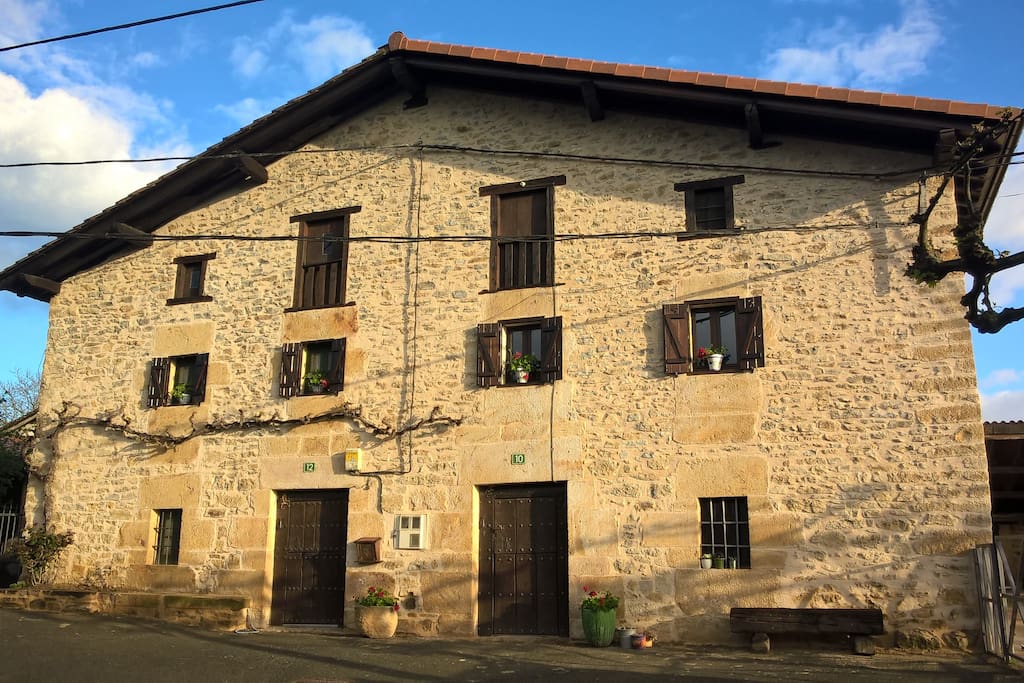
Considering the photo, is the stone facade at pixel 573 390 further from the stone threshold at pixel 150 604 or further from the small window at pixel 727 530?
the stone threshold at pixel 150 604

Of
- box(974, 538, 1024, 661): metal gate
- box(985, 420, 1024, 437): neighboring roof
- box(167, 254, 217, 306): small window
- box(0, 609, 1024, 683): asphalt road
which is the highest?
box(167, 254, 217, 306): small window

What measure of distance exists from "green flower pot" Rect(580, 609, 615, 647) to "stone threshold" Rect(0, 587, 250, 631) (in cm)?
485

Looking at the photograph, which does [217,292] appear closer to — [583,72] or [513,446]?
[513,446]

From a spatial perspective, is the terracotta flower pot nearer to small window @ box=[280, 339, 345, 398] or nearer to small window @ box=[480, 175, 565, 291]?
small window @ box=[280, 339, 345, 398]

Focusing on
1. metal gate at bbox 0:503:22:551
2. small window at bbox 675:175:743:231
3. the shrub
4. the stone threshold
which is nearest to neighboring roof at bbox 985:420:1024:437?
small window at bbox 675:175:743:231

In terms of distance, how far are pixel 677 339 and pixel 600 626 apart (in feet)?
11.6

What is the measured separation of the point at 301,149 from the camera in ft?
47.2

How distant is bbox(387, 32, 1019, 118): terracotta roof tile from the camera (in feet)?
33.7

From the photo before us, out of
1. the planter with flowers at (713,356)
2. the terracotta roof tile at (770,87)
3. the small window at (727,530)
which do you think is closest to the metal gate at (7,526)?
the small window at (727,530)

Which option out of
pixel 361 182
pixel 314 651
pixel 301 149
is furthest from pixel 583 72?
pixel 314 651

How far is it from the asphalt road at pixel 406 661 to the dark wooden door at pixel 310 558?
1.04 m

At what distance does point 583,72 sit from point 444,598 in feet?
22.9

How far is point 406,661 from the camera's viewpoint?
9.51 m

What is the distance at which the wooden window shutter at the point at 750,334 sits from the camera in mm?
11141
